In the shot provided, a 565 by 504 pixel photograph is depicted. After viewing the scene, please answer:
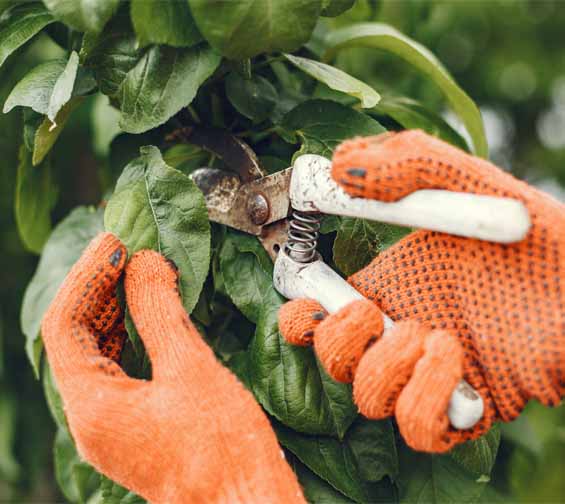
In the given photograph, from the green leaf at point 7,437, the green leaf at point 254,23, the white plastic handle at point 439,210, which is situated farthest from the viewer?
the green leaf at point 7,437

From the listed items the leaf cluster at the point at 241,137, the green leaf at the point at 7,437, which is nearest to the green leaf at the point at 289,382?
the leaf cluster at the point at 241,137

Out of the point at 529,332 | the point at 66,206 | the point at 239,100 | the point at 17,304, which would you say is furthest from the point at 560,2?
the point at 529,332

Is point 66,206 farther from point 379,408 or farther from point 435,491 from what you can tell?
point 379,408

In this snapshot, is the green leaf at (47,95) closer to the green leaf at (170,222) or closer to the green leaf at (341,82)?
the green leaf at (170,222)

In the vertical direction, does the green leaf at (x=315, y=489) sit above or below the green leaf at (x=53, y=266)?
below

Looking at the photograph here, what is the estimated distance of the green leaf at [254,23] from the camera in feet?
1.63

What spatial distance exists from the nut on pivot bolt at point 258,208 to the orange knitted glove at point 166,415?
0.33 feet

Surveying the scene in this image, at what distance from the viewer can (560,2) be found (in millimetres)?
3021

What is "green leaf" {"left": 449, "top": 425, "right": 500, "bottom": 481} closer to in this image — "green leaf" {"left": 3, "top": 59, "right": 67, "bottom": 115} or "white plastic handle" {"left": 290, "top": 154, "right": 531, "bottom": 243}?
"white plastic handle" {"left": 290, "top": 154, "right": 531, "bottom": 243}

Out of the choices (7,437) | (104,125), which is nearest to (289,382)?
(104,125)

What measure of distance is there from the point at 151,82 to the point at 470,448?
417mm

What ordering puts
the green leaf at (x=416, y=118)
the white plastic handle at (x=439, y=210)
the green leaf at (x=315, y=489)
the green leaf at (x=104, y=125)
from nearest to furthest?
the white plastic handle at (x=439, y=210)
the green leaf at (x=315, y=489)
the green leaf at (x=416, y=118)
the green leaf at (x=104, y=125)

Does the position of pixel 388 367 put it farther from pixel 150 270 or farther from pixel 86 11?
pixel 86 11

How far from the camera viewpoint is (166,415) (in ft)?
1.53
